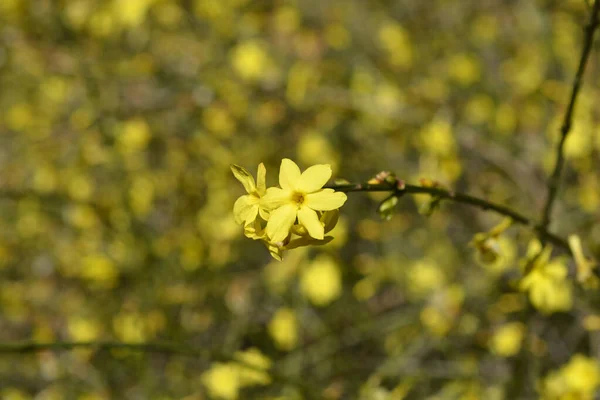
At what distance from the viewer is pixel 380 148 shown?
3.15 meters

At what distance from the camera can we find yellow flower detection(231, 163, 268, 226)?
108 centimetres

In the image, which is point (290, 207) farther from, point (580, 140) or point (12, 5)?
point (12, 5)

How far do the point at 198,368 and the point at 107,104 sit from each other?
160 centimetres

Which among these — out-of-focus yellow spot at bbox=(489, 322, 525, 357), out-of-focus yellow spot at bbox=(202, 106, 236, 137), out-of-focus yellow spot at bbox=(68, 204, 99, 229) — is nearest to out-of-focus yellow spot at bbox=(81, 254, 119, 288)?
out-of-focus yellow spot at bbox=(68, 204, 99, 229)

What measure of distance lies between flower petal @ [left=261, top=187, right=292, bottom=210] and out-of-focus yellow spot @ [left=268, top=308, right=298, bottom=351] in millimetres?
1995

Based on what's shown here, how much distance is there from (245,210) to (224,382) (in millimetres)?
1849

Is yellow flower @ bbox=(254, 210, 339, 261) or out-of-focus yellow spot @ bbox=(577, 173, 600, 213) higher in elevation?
out-of-focus yellow spot @ bbox=(577, 173, 600, 213)

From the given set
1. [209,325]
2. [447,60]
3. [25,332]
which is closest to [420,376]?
[209,325]

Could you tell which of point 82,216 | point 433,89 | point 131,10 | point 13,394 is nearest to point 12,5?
point 131,10

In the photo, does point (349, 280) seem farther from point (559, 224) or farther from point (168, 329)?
point (559, 224)

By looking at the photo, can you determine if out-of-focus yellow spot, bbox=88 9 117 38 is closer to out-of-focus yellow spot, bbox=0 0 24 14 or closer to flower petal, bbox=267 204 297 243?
Result: out-of-focus yellow spot, bbox=0 0 24 14

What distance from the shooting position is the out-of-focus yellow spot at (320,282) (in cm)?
303

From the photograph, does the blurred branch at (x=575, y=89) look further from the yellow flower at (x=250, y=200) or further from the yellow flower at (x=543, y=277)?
the yellow flower at (x=250, y=200)

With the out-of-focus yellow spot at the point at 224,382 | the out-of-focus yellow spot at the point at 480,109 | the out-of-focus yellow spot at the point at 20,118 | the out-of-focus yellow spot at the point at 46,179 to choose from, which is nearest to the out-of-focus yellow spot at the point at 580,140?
the out-of-focus yellow spot at the point at 480,109
